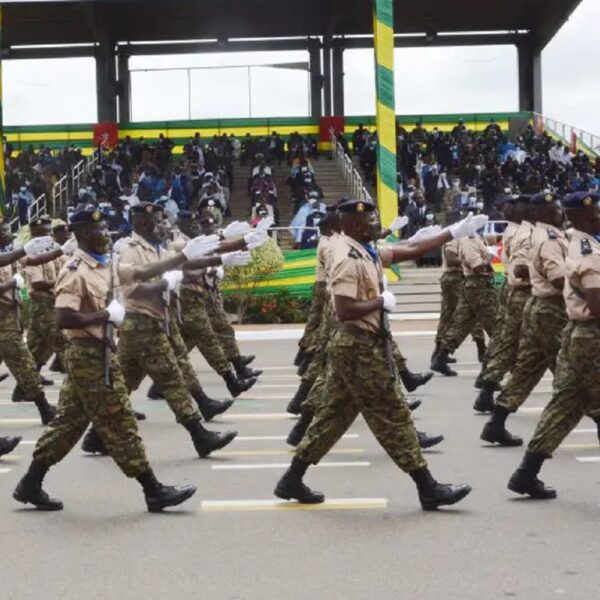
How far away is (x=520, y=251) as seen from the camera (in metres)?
10.6

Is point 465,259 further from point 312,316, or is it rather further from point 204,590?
point 204,590

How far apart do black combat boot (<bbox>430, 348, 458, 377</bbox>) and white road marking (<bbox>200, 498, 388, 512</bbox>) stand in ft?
22.9

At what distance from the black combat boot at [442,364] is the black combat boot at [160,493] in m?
7.42

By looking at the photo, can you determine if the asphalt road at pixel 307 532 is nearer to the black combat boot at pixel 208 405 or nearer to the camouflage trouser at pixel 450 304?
the black combat boot at pixel 208 405

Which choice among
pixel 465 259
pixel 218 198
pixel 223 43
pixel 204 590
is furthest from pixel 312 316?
pixel 223 43

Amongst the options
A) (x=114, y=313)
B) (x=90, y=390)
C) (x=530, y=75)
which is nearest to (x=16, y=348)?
(x=90, y=390)

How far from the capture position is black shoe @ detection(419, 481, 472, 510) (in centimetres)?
719

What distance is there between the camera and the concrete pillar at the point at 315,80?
3928cm

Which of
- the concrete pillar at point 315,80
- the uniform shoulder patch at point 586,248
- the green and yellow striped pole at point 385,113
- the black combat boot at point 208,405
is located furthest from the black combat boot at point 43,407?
the concrete pillar at point 315,80

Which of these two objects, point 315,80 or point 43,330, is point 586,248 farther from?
point 315,80

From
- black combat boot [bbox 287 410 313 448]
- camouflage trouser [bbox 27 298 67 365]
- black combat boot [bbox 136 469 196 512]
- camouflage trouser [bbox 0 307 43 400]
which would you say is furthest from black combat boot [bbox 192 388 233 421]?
camouflage trouser [bbox 27 298 67 365]

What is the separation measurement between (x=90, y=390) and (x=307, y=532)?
158 cm

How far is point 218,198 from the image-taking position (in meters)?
28.9

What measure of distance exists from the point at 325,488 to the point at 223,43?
32509mm
